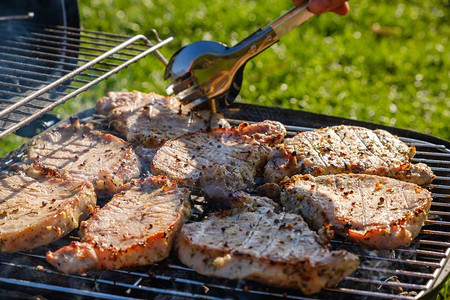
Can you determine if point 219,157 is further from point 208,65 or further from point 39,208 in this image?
point 39,208

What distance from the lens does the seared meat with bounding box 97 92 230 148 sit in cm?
410

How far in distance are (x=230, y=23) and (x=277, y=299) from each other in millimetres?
8014

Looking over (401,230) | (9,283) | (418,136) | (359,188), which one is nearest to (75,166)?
(9,283)

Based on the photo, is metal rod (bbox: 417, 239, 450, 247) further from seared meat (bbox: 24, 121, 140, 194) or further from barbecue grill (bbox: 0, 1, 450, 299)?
seared meat (bbox: 24, 121, 140, 194)

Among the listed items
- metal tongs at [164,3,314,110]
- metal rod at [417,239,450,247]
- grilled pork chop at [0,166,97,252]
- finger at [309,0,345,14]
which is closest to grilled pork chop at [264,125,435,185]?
metal rod at [417,239,450,247]

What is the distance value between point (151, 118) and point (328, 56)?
18.0 ft

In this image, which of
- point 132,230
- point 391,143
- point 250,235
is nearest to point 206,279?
point 250,235

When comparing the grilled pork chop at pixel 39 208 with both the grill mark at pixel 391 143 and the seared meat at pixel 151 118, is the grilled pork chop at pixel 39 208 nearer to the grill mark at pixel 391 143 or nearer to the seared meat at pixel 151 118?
the seared meat at pixel 151 118

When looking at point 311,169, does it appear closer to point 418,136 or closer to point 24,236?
point 418,136

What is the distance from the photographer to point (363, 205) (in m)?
3.24

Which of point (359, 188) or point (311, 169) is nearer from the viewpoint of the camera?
point (359, 188)

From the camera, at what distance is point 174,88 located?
13.6ft

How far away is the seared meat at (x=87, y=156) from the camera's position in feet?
11.7

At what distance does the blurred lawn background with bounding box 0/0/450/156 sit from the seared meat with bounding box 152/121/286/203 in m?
2.76
